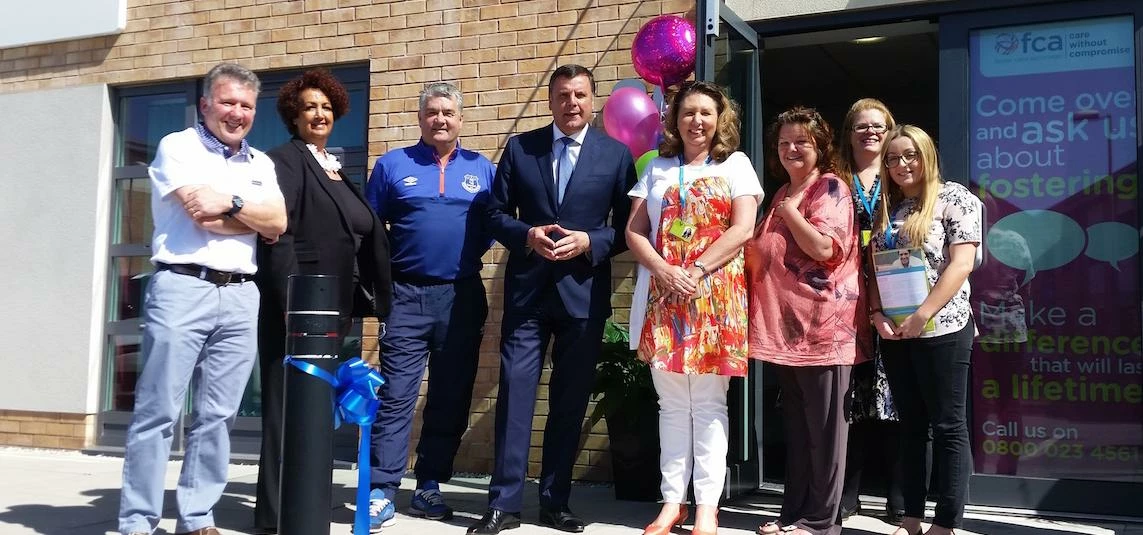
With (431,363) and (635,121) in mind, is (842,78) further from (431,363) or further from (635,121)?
(431,363)

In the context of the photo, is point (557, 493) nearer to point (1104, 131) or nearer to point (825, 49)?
point (1104, 131)

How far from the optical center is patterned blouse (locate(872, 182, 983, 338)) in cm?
387

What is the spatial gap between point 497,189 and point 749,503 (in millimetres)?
1899

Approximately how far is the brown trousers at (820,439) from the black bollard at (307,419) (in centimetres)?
200

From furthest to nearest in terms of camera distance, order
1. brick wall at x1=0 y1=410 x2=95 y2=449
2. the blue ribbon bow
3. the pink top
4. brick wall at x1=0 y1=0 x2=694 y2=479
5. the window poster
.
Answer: brick wall at x1=0 y1=410 x2=95 y2=449 → brick wall at x1=0 y1=0 x2=694 y2=479 → the window poster → the pink top → the blue ribbon bow

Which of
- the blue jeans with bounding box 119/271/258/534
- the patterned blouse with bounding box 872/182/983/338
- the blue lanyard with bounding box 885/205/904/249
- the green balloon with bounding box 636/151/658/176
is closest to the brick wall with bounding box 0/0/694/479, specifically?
the green balloon with bounding box 636/151/658/176

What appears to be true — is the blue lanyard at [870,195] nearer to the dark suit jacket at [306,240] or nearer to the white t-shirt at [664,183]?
the white t-shirt at [664,183]

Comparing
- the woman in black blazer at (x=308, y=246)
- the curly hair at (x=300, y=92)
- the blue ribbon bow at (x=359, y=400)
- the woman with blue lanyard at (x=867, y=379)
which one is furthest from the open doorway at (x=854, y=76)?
the blue ribbon bow at (x=359, y=400)

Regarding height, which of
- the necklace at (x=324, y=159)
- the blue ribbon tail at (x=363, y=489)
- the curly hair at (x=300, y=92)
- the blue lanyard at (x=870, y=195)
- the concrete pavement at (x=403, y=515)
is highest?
the curly hair at (x=300, y=92)

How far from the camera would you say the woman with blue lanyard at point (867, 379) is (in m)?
4.23

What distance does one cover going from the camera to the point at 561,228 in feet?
14.0

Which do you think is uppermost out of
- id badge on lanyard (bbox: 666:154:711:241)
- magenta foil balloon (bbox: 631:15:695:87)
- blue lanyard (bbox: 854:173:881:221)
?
magenta foil balloon (bbox: 631:15:695:87)

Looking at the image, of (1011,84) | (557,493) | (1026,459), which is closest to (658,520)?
(557,493)

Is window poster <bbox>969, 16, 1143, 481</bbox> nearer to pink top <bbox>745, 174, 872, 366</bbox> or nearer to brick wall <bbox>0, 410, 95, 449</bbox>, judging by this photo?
pink top <bbox>745, 174, 872, 366</bbox>
